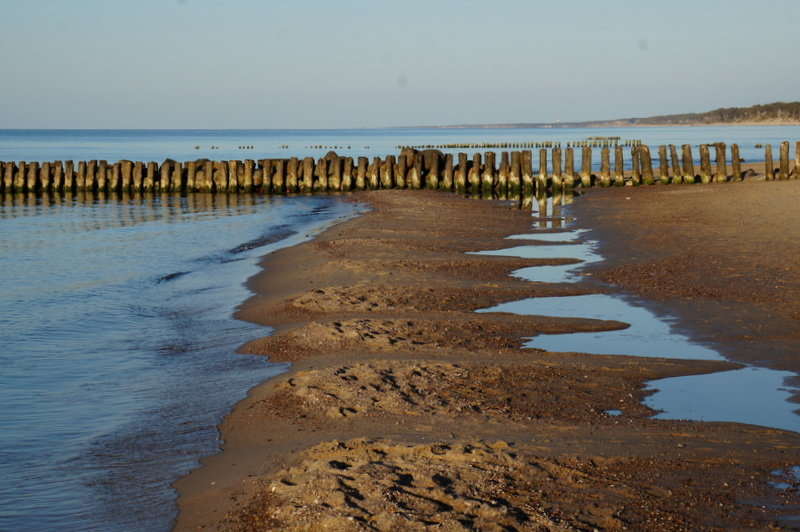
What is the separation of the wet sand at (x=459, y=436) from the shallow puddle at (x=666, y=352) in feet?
0.81

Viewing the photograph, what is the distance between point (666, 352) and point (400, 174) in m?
24.0

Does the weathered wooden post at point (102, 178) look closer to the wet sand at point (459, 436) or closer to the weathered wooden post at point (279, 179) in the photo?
the weathered wooden post at point (279, 179)

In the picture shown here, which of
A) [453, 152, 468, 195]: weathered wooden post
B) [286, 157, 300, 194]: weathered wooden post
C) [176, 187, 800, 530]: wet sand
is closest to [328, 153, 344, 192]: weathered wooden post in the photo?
[286, 157, 300, 194]: weathered wooden post

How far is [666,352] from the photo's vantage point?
26.5 ft

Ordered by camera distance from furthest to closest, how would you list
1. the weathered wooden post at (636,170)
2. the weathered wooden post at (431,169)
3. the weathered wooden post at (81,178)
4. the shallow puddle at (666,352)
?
the weathered wooden post at (81,178) → the weathered wooden post at (431,169) → the weathered wooden post at (636,170) → the shallow puddle at (666,352)

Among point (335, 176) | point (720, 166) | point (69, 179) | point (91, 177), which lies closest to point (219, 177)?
point (335, 176)

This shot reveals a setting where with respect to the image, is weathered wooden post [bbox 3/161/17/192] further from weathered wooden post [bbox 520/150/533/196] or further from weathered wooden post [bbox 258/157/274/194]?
weathered wooden post [bbox 520/150/533/196]

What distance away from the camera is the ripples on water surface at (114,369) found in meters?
5.21

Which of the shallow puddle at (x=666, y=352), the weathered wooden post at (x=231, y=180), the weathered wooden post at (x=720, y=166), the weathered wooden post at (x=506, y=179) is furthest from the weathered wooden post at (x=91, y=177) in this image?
the shallow puddle at (x=666, y=352)

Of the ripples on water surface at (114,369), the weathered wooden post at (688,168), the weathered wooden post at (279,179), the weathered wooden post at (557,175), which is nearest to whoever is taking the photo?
the ripples on water surface at (114,369)

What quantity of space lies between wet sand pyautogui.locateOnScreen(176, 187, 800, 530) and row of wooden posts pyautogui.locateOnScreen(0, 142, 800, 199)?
1872 cm

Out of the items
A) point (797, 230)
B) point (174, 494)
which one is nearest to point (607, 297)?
point (797, 230)

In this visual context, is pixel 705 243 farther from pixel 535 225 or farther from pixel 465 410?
pixel 465 410

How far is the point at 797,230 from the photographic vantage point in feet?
48.9
